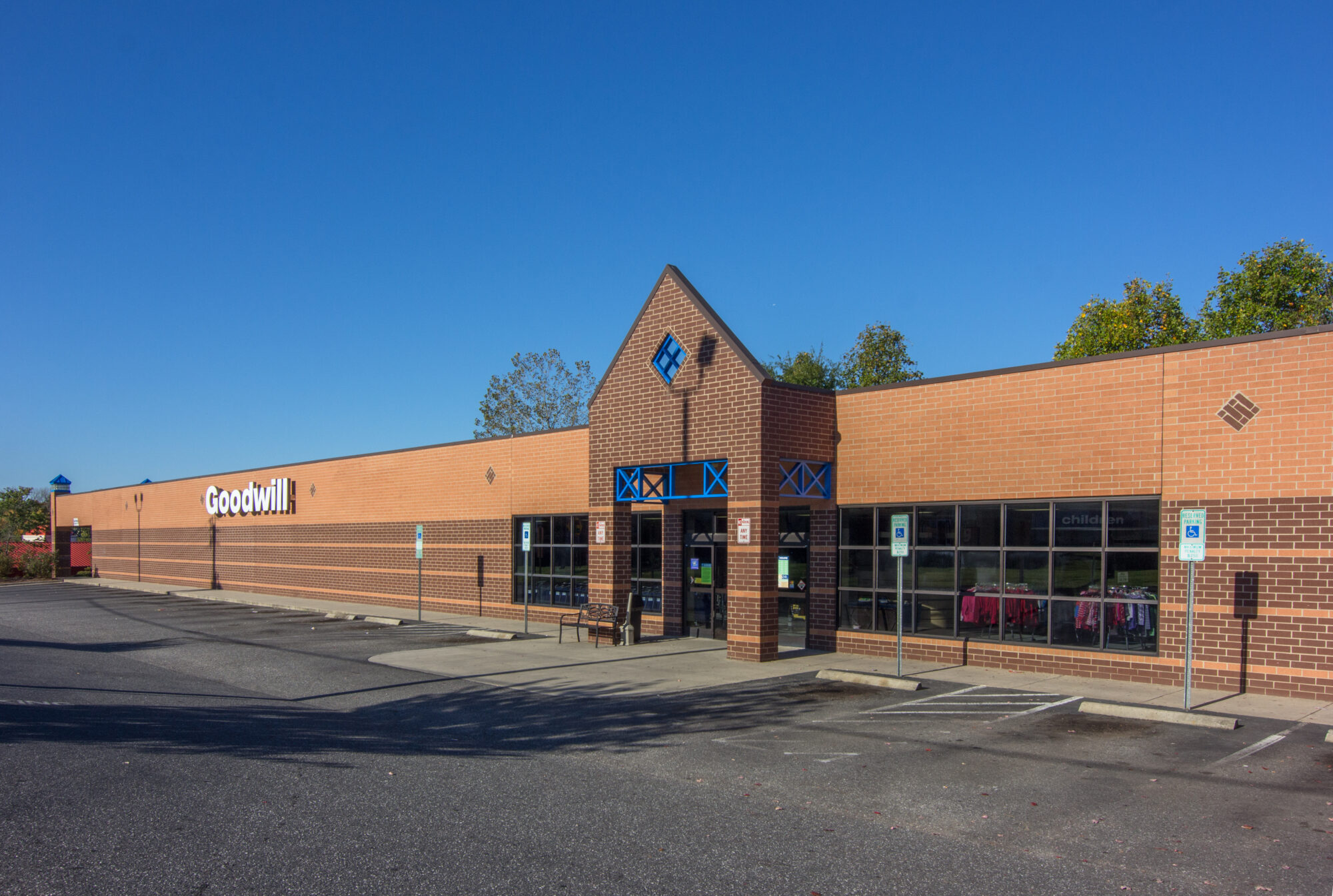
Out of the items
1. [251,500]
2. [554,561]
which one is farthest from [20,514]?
[554,561]

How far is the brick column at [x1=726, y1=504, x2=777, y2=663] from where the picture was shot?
647 inches

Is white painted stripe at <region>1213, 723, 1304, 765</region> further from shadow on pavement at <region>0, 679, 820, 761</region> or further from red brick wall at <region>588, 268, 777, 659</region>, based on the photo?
red brick wall at <region>588, 268, 777, 659</region>

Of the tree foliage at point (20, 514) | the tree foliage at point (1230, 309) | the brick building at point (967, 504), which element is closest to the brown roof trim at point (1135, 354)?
the brick building at point (967, 504)

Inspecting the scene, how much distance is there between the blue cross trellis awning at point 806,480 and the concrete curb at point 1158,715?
6.27 meters

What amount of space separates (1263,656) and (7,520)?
323 feet

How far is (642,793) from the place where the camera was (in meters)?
8.26

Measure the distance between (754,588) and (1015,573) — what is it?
14.1 ft

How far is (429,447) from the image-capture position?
2912 cm

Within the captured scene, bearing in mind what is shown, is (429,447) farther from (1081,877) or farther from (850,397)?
(1081,877)

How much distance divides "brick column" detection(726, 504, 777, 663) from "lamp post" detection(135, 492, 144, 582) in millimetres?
41840

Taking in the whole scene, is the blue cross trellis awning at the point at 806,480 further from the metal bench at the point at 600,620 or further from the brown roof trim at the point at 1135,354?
the metal bench at the point at 600,620

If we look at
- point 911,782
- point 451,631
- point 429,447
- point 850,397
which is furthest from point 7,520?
point 911,782

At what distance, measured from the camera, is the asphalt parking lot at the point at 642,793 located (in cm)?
626

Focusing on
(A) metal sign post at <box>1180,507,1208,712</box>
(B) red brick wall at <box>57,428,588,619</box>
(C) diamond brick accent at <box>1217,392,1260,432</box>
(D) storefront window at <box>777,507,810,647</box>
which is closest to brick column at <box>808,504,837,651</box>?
(D) storefront window at <box>777,507,810,647</box>
